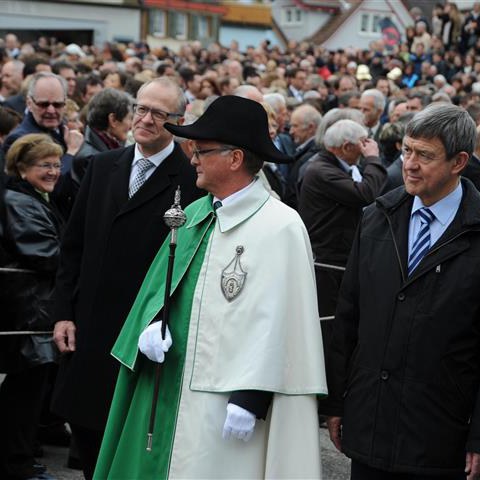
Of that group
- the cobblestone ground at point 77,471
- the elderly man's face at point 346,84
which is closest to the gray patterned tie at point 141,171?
the cobblestone ground at point 77,471

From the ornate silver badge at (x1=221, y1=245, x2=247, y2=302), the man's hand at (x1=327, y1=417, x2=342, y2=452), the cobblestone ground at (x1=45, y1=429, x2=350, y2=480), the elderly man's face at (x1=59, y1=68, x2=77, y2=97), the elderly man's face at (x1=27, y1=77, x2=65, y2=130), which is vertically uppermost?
the elderly man's face at (x1=59, y1=68, x2=77, y2=97)

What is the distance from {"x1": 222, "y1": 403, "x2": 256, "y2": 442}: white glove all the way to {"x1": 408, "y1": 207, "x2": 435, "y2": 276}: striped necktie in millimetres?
840

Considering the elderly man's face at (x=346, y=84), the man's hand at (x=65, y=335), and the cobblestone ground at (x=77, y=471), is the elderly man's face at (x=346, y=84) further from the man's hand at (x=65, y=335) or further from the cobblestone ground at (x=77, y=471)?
the man's hand at (x=65, y=335)

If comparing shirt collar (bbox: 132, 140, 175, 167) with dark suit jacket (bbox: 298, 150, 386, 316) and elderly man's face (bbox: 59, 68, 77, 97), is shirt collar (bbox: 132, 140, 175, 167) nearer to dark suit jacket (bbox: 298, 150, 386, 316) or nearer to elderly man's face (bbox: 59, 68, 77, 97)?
dark suit jacket (bbox: 298, 150, 386, 316)

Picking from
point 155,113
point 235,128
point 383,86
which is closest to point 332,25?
point 383,86

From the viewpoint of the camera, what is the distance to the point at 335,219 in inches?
306

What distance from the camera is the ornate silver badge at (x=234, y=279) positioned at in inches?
163

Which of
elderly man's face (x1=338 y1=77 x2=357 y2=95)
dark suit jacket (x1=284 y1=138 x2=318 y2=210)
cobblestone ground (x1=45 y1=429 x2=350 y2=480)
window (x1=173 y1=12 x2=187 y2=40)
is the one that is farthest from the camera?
window (x1=173 y1=12 x2=187 y2=40)

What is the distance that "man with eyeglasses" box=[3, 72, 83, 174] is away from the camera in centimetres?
788

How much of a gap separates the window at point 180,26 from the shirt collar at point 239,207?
50748 millimetres

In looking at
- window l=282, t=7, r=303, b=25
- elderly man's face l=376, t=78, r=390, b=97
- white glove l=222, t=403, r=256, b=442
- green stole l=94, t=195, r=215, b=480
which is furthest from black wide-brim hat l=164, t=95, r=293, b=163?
window l=282, t=7, r=303, b=25

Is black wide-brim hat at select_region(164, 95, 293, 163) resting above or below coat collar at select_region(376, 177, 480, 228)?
above

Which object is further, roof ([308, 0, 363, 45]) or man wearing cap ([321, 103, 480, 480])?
roof ([308, 0, 363, 45])

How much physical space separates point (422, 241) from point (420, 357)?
1.55 feet
